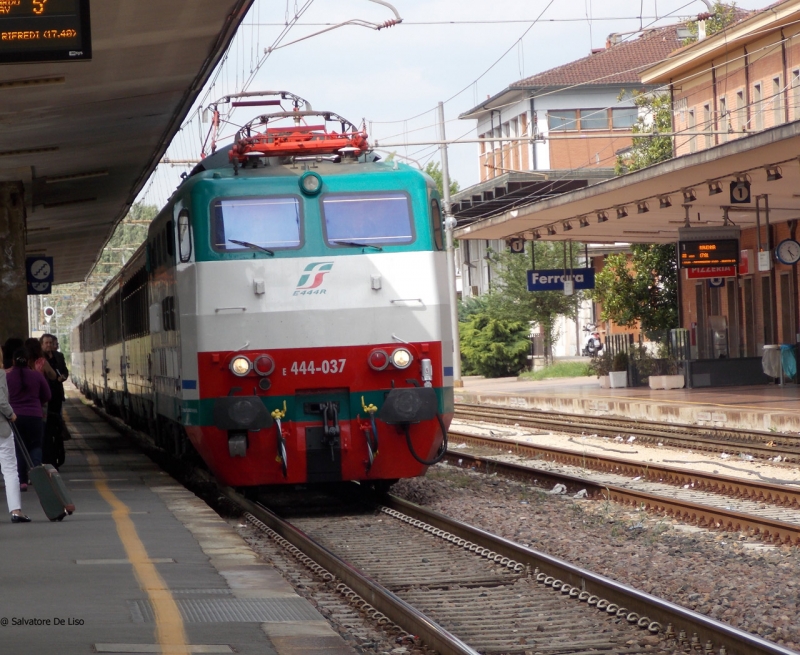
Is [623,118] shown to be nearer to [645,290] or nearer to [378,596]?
[645,290]

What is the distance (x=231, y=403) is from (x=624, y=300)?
85.0 ft

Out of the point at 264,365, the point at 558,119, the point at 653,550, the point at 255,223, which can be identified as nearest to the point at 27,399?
the point at 264,365

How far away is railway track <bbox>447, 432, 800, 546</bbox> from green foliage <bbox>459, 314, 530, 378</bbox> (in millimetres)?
25469

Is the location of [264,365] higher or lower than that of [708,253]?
lower

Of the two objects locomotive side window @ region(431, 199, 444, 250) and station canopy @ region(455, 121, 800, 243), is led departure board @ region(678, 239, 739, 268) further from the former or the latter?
locomotive side window @ region(431, 199, 444, 250)

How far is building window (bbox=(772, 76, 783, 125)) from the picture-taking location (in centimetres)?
3260

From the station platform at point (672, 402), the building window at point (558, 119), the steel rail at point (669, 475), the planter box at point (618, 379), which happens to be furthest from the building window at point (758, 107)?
the building window at point (558, 119)

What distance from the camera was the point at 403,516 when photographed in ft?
37.5

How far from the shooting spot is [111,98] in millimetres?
13391

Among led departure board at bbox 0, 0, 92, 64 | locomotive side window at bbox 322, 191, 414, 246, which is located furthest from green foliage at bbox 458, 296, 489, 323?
led departure board at bbox 0, 0, 92, 64

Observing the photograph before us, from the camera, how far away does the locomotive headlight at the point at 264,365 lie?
11188 mm

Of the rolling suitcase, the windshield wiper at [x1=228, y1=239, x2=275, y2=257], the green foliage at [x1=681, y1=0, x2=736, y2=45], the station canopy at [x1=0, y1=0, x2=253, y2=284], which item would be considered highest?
the green foliage at [x1=681, y1=0, x2=736, y2=45]

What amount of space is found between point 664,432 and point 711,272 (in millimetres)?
Result: 8022

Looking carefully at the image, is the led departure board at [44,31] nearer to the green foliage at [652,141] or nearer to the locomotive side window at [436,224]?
the locomotive side window at [436,224]
